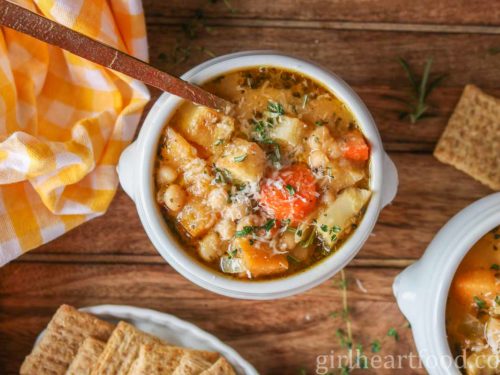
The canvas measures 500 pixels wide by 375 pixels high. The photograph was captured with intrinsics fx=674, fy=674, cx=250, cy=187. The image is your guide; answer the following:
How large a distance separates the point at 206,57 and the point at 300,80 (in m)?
0.63

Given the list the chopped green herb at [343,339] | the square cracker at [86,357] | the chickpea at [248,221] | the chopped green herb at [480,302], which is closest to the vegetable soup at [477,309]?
the chopped green herb at [480,302]

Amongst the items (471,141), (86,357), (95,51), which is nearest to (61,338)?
(86,357)

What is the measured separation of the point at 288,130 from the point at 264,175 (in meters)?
0.17

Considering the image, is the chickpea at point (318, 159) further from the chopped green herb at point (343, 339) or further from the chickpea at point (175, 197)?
the chopped green herb at point (343, 339)

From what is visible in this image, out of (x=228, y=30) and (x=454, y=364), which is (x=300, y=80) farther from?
(x=454, y=364)

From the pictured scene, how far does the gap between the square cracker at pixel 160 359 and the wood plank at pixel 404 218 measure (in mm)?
426

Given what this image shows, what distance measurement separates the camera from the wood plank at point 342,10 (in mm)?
2875

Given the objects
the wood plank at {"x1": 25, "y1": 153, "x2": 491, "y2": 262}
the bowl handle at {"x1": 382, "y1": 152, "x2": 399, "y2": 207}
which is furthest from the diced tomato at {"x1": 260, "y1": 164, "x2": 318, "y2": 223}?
the wood plank at {"x1": 25, "y1": 153, "x2": 491, "y2": 262}

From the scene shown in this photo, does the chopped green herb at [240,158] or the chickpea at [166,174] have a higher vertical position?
the chopped green herb at [240,158]

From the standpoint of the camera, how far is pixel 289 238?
90.9 inches

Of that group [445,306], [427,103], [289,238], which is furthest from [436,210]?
[289,238]

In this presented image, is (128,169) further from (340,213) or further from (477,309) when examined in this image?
(477,309)

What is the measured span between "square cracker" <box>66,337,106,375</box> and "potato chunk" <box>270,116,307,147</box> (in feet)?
3.88

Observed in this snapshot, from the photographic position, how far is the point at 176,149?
2350 millimetres
